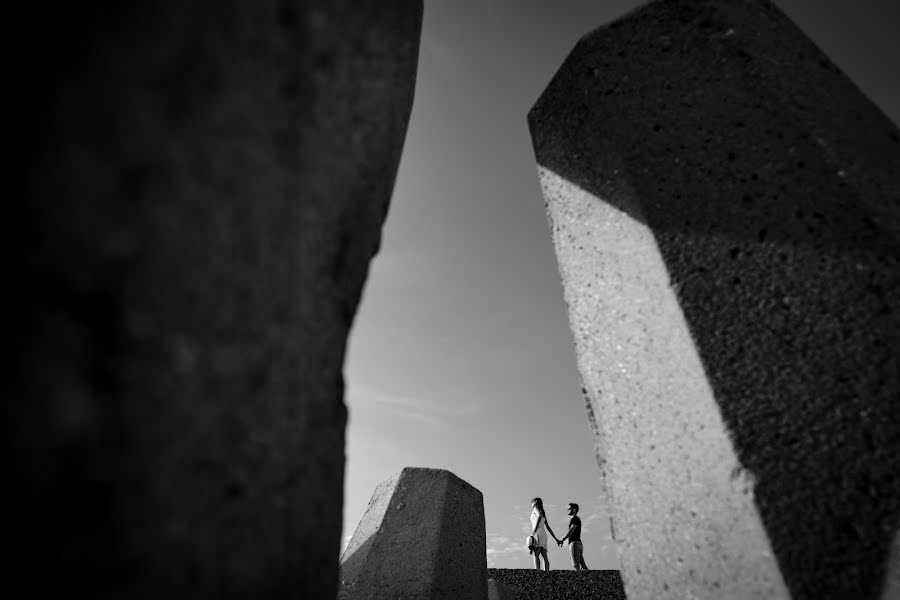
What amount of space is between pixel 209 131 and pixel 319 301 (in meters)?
0.40

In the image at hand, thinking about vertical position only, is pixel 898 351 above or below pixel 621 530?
above

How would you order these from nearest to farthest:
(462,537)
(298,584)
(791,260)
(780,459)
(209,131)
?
(209,131) < (298,584) < (780,459) < (791,260) < (462,537)

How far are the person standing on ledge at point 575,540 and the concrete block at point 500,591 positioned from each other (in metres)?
3.85

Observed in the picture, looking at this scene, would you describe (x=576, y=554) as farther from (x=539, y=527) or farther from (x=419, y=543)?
(x=419, y=543)

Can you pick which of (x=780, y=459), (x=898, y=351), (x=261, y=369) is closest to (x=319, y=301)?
(x=261, y=369)

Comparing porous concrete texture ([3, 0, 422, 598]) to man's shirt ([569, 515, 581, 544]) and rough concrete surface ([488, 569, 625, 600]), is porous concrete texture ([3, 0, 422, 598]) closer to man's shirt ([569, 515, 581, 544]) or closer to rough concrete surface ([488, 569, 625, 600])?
rough concrete surface ([488, 569, 625, 600])

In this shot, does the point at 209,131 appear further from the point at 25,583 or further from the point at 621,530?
the point at 621,530

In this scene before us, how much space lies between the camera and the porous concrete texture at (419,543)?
3.69 metres

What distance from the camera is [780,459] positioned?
4.01 feet

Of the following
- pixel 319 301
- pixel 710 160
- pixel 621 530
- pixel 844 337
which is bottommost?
pixel 621 530

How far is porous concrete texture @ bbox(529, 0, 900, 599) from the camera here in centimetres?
119

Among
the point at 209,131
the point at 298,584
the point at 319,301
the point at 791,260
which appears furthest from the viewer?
the point at 791,260

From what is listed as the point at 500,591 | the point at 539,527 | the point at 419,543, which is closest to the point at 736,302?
the point at 419,543

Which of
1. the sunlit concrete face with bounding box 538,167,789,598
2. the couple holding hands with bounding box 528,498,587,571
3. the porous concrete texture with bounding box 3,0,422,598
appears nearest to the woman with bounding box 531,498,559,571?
the couple holding hands with bounding box 528,498,587,571
